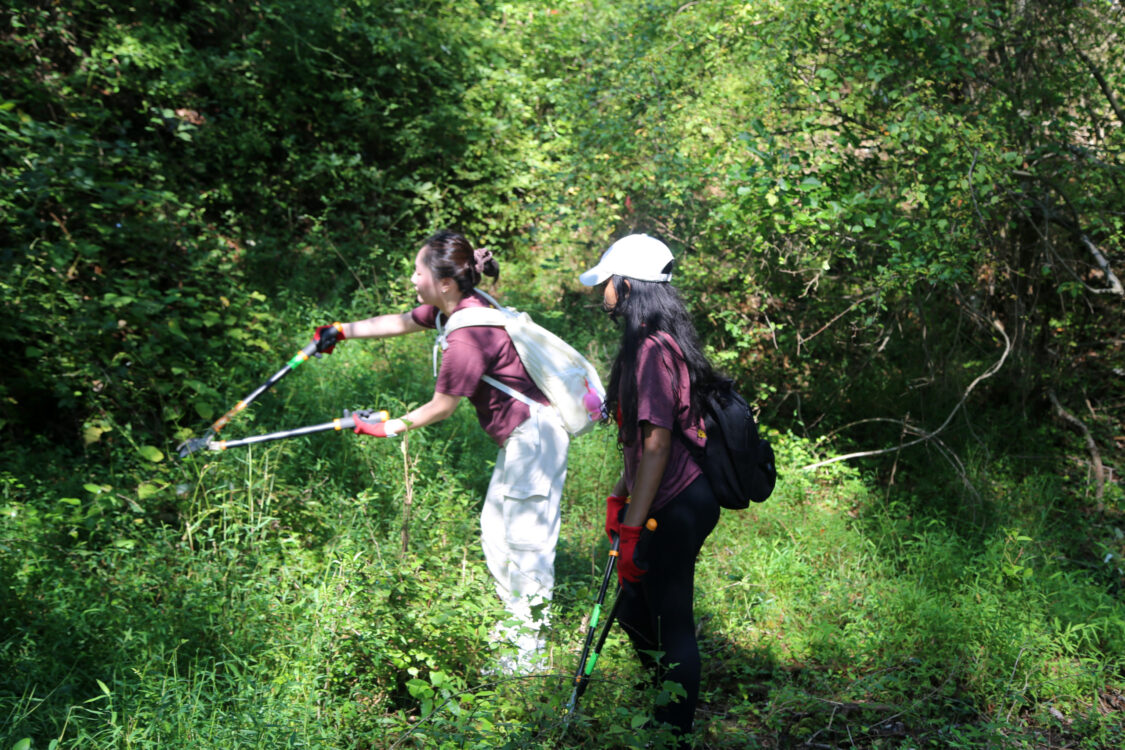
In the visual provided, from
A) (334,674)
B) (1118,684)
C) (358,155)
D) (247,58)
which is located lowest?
(1118,684)

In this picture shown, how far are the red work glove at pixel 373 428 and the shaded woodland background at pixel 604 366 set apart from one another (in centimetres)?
23

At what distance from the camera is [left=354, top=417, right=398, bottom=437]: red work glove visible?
3545 mm

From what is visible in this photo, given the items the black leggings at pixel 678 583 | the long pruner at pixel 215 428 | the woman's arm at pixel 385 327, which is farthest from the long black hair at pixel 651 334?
the long pruner at pixel 215 428

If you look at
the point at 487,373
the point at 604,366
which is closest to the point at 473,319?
the point at 487,373

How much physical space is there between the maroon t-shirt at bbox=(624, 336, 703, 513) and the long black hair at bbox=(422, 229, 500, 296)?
113 centimetres

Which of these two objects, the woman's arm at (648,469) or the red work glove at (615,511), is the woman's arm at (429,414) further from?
the woman's arm at (648,469)

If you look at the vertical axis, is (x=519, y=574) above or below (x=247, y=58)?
below

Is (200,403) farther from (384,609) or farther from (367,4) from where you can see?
(367,4)

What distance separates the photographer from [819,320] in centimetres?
616

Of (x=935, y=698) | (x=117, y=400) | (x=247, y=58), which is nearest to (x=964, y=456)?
(x=935, y=698)

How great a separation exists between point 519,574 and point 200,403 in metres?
2.22

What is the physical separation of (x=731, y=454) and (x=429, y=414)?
4.34ft

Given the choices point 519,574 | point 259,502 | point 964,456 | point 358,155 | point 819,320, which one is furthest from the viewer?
point 358,155

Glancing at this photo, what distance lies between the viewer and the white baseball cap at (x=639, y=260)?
9.00 feet
